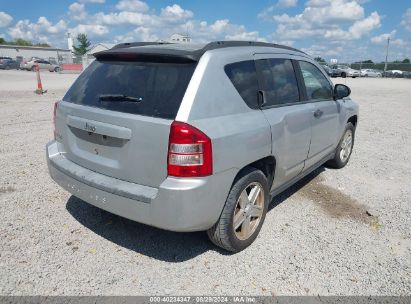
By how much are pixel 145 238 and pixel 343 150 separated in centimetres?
382

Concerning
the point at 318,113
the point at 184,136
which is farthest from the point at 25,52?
the point at 184,136

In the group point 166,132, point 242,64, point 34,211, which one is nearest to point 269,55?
point 242,64

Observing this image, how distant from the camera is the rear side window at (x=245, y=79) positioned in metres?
3.04

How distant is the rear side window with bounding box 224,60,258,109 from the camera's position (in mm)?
3041

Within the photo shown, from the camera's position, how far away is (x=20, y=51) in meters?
74.1

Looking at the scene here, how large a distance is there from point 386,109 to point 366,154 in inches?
295

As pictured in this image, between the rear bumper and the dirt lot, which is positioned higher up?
the rear bumper

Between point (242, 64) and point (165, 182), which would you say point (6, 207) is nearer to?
point (165, 182)

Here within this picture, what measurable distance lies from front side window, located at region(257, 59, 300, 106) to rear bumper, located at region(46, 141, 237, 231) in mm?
1043

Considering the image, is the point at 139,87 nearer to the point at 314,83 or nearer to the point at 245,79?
the point at 245,79

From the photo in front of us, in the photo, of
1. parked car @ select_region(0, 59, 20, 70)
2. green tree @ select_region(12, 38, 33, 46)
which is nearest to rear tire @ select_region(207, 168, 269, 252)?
parked car @ select_region(0, 59, 20, 70)

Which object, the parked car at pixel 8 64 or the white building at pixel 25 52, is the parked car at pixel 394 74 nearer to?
the parked car at pixel 8 64

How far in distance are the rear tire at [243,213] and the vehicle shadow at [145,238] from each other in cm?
22

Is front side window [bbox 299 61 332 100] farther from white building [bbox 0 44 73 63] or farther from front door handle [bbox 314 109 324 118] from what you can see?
white building [bbox 0 44 73 63]
